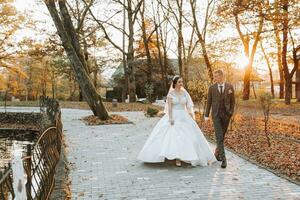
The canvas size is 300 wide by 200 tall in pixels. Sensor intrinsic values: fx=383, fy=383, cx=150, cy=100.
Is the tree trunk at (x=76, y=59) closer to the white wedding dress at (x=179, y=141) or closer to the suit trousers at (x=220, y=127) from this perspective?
the white wedding dress at (x=179, y=141)

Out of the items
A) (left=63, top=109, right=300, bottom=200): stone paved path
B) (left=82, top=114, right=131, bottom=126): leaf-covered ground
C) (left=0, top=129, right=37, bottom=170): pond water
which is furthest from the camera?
(left=82, top=114, right=131, bottom=126): leaf-covered ground

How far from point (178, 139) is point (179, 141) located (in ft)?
0.16

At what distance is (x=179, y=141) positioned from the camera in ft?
27.5

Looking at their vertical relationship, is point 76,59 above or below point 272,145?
above

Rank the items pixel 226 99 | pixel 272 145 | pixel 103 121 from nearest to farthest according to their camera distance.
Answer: pixel 226 99 < pixel 272 145 < pixel 103 121

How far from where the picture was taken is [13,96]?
171 feet

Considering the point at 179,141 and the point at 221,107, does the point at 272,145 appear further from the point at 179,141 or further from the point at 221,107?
the point at 179,141

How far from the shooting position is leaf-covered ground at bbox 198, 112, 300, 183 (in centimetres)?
844

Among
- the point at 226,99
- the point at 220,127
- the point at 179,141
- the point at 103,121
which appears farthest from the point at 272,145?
the point at 103,121

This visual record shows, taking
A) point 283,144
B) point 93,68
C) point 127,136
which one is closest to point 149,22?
point 93,68

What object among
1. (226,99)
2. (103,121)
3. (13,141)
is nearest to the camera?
(226,99)

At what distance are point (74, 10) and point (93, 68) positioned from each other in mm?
9337

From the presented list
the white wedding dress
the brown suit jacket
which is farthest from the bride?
the brown suit jacket

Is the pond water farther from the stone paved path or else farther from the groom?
the groom
